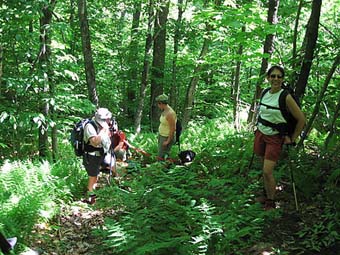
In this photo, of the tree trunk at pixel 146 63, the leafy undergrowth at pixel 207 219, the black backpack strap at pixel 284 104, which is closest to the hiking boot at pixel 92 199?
the leafy undergrowth at pixel 207 219

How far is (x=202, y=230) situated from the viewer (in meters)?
4.10

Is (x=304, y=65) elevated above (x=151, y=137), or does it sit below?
above

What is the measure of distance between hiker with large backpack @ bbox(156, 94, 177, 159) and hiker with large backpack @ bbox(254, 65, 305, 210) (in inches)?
120

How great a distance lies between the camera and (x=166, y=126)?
27.5ft

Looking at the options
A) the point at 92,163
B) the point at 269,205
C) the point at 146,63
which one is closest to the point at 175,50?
the point at 146,63

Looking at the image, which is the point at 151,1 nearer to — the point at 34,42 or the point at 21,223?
the point at 34,42

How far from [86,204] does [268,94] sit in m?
3.65

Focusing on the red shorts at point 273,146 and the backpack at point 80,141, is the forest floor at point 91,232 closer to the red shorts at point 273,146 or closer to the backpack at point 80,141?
the red shorts at point 273,146

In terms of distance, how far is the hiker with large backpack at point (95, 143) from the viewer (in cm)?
670

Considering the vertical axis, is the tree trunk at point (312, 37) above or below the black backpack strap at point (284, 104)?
above

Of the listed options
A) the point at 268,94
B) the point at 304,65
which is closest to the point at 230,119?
the point at 304,65

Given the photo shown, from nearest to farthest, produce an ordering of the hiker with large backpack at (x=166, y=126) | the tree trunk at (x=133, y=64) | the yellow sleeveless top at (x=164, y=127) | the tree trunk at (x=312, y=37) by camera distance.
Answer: the tree trunk at (x=312, y=37) → the hiker with large backpack at (x=166, y=126) → the yellow sleeveless top at (x=164, y=127) → the tree trunk at (x=133, y=64)

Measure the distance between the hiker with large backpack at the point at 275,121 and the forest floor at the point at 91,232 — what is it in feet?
1.18

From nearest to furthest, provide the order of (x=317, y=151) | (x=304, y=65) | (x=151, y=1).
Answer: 1. (x=304, y=65)
2. (x=317, y=151)
3. (x=151, y=1)
